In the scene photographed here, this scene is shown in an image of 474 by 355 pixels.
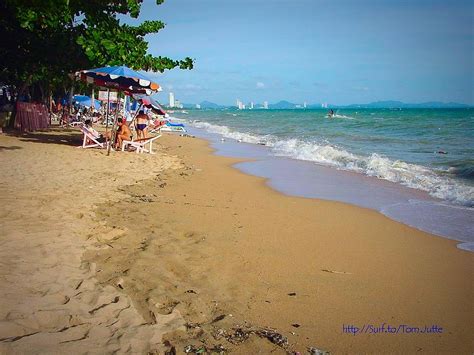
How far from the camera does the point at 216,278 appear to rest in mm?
3646

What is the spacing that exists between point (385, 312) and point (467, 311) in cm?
76

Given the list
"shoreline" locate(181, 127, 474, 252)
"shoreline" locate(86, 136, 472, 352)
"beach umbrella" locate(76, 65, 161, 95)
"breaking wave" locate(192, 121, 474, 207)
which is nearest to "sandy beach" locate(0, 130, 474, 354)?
"shoreline" locate(86, 136, 472, 352)

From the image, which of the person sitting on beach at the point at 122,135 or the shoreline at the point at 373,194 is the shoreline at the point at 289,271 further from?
the person sitting on beach at the point at 122,135

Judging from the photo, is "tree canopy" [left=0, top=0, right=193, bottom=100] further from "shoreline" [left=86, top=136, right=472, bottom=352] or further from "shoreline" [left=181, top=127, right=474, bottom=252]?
"shoreline" [left=86, top=136, right=472, bottom=352]

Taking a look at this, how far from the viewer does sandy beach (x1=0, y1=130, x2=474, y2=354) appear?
2646 mm

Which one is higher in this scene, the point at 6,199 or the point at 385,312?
the point at 6,199

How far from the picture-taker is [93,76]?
424 inches

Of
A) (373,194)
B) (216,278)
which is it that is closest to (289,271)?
(216,278)

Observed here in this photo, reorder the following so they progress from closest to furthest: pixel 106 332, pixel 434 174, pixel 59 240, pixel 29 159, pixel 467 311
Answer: pixel 106 332, pixel 467 311, pixel 59 240, pixel 29 159, pixel 434 174

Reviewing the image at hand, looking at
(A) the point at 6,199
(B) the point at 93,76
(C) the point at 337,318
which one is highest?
(B) the point at 93,76

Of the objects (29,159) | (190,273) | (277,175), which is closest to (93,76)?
(29,159)

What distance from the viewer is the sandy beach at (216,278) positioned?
104 inches

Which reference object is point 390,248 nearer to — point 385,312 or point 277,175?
point 385,312

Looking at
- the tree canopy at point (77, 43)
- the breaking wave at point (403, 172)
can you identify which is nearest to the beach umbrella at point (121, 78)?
the tree canopy at point (77, 43)
